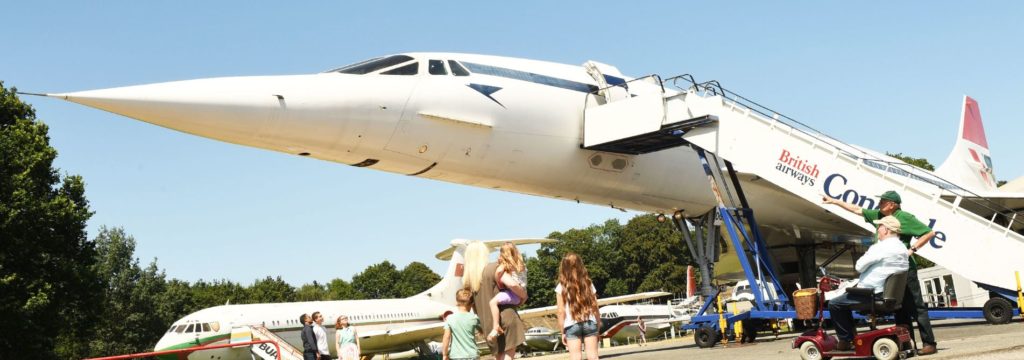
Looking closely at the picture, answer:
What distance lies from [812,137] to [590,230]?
82.8 metres

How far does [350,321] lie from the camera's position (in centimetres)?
2683

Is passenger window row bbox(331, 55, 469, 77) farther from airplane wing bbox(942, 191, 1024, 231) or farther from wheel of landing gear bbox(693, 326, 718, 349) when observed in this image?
airplane wing bbox(942, 191, 1024, 231)

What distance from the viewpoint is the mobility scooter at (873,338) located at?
A: 23.6 ft

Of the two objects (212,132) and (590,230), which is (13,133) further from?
(590,230)

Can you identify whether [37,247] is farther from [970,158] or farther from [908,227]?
[970,158]

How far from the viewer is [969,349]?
7.93 meters

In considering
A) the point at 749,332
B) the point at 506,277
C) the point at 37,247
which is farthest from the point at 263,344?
the point at 506,277

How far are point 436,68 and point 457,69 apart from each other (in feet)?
1.11

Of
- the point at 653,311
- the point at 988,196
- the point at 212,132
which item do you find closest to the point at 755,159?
the point at 988,196

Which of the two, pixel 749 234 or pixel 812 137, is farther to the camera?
pixel 749 234

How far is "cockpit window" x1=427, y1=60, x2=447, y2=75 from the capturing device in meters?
12.0

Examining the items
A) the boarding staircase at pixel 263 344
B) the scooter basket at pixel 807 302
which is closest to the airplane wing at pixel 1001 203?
the scooter basket at pixel 807 302

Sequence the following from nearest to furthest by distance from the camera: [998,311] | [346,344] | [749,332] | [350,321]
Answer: [998,311] < [346,344] < [749,332] < [350,321]

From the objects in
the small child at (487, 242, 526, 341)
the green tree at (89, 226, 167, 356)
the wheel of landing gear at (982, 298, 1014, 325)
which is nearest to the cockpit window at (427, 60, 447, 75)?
the small child at (487, 242, 526, 341)
